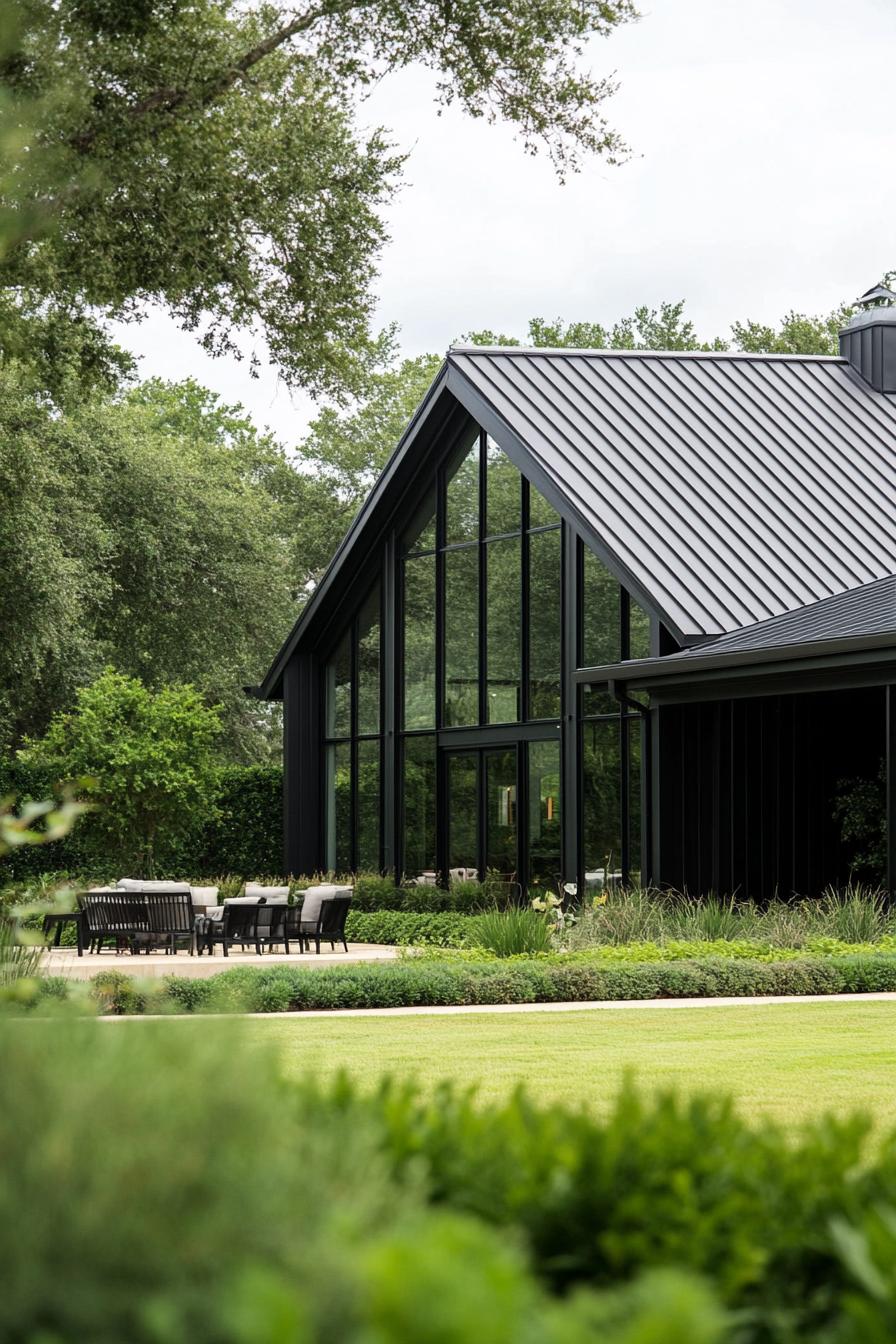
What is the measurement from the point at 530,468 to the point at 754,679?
5122mm

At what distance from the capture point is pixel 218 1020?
3.07 metres

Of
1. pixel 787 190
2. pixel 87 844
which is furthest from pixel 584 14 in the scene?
pixel 787 190

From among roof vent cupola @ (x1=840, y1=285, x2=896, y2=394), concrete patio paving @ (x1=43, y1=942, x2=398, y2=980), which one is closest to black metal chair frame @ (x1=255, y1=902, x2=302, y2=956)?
concrete patio paving @ (x1=43, y1=942, x2=398, y2=980)

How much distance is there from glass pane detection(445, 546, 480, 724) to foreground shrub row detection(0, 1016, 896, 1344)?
1893 cm

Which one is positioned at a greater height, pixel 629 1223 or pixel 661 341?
pixel 661 341

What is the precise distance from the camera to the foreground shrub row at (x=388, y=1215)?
208 cm

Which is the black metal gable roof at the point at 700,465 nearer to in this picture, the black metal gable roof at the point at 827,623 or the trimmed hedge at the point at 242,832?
the black metal gable roof at the point at 827,623

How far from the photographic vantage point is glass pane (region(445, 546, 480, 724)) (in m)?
22.5

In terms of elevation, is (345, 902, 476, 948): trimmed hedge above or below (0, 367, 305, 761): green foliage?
below

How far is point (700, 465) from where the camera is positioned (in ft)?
69.8

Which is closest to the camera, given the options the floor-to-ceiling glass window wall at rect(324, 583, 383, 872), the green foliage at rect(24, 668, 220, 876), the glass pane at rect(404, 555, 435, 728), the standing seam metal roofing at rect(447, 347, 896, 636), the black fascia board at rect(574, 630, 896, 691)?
the black fascia board at rect(574, 630, 896, 691)

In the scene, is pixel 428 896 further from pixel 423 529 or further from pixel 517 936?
pixel 517 936

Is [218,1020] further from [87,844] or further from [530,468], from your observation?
[87,844]

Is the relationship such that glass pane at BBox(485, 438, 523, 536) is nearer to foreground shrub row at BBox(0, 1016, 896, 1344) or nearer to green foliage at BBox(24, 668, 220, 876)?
green foliage at BBox(24, 668, 220, 876)
